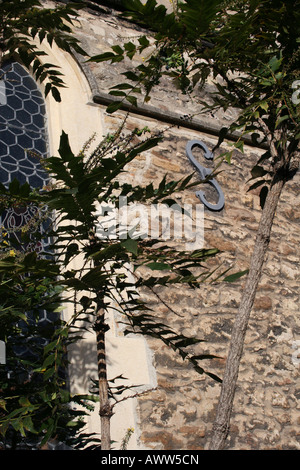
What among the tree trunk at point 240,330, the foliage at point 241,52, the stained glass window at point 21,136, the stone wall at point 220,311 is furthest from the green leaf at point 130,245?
the stained glass window at point 21,136

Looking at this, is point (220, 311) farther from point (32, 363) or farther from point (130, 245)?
point (130, 245)

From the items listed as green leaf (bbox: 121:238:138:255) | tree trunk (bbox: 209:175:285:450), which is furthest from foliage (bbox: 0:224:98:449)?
tree trunk (bbox: 209:175:285:450)

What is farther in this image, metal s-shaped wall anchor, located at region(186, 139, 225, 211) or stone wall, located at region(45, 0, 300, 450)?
metal s-shaped wall anchor, located at region(186, 139, 225, 211)

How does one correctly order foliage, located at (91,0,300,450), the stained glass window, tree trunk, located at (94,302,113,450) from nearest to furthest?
foliage, located at (91,0,300,450), tree trunk, located at (94,302,113,450), the stained glass window

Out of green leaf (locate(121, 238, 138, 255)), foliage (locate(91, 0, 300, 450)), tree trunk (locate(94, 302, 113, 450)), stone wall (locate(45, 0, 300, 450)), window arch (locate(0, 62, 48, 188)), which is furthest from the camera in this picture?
window arch (locate(0, 62, 48, 188))

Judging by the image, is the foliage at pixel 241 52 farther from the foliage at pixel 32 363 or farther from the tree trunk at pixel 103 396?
the tree trunk at pixel 103 396

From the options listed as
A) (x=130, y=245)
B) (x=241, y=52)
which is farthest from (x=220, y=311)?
(x=130, y=245)

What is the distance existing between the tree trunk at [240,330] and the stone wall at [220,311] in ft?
4.56

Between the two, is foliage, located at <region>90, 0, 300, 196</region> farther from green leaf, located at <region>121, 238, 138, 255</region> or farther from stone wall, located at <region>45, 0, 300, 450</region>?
stone wall, located at <region>45, 0, 300, 450</region>

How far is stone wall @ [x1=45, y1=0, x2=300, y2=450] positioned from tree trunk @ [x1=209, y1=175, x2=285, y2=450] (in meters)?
1.39

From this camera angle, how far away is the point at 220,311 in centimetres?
402

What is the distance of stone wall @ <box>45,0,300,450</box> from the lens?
3.44 metres

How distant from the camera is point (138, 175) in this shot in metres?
4.32
